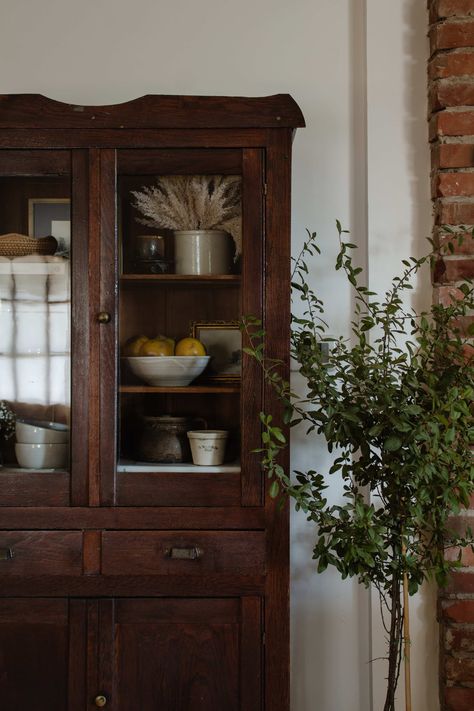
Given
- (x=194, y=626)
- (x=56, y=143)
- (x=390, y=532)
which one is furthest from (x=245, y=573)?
(x=56, y=143)

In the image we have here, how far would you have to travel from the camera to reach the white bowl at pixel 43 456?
180 cm

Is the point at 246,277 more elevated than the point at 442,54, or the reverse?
the point at 442,54

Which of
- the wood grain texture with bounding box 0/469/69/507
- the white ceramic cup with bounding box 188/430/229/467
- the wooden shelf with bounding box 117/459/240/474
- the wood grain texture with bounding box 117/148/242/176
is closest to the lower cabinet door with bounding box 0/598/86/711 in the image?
the wood grain texture with bounding box 0/469/69/507

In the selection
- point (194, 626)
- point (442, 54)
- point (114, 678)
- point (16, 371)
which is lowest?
point (114, 678)

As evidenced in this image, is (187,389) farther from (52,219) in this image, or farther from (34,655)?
(34,655)

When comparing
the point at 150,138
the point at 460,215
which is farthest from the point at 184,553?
the point at 460,215

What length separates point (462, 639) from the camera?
77.9 inches

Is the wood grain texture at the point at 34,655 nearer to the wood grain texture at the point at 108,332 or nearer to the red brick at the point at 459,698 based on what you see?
the wood grain texture at the point at 108,332

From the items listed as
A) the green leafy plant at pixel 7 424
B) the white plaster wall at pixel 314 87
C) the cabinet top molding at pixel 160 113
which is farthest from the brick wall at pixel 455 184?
the green leafy plant at pixel 7 424

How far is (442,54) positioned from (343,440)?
1126 millimetres

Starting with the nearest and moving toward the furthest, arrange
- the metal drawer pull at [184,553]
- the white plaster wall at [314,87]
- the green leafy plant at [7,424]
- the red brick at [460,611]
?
the metal drawer pull at [184,553] < the green leafy plant at [7,424] < the red brick at [460,611] < the white plaster wall at [314,87]

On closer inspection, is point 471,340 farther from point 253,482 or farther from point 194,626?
point 194,626

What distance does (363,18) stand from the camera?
85.0 inches

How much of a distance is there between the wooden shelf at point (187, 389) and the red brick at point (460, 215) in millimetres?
762
